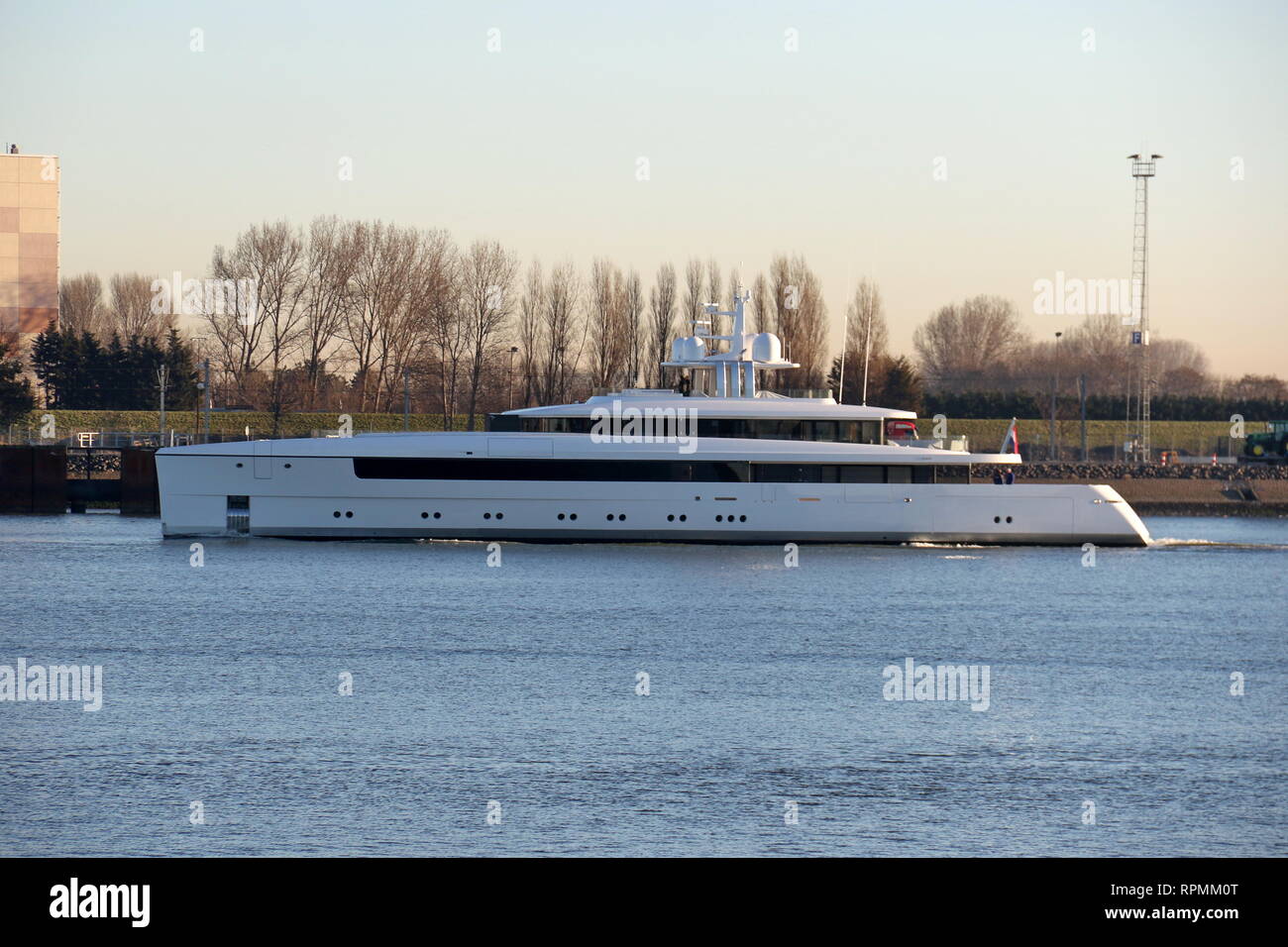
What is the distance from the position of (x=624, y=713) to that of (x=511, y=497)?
19471 mm

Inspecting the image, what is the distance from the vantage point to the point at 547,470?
38250 millimetres

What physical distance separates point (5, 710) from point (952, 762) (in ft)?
37.7

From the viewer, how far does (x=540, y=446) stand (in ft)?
125

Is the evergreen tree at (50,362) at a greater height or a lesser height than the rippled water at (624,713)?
greater

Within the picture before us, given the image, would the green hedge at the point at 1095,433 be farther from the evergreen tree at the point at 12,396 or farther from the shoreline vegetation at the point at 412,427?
the evergreen tree at the point at 12,396

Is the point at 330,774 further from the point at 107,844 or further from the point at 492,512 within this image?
the point at 492,512

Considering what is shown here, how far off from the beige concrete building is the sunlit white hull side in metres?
44.7

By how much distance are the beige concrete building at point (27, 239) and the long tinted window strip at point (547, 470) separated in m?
47.4

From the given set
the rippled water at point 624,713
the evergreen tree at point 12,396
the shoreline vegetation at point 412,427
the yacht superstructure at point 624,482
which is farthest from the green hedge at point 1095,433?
the evergreen tree at point 12,396

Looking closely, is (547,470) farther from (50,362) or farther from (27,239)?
(27,239)

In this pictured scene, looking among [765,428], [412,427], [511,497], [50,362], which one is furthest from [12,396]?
[765,428]

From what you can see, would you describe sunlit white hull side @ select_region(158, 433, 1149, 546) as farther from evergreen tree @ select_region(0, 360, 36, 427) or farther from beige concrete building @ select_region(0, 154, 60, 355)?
beige concrete building @ select_region(0, 154, 60, 355)

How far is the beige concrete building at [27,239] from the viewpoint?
7788 centimetres
